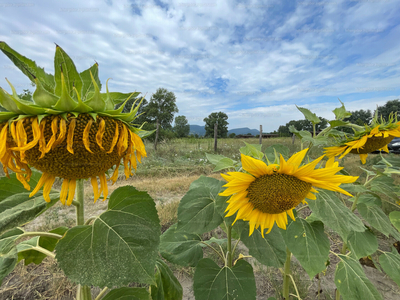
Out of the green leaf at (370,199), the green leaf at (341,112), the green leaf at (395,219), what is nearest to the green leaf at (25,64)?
the green leaf at (341,112)

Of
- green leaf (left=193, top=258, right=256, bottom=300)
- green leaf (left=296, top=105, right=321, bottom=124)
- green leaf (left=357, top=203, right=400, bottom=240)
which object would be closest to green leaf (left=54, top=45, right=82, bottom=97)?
green leaf (left=193, top=258, right=256, bottom=300)

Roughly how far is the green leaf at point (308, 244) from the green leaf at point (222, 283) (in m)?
0.24

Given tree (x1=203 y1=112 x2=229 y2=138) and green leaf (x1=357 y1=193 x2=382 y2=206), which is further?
tree (x1=203 y1=112 x2=229 y2=138)

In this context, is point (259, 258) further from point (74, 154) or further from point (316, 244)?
point (74, 154)

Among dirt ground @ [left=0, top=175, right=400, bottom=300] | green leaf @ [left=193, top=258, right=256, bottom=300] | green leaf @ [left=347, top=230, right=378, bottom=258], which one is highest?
green leaf @ [left=347, top=230, right=378, bottom=258]

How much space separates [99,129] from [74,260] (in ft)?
1.15

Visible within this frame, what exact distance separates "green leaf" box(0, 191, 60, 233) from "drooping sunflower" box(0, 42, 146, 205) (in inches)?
1.9

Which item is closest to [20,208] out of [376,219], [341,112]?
[341,112]

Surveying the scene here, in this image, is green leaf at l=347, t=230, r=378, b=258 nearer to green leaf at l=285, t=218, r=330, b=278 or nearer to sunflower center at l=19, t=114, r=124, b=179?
green leaf at l=285, t=218, r=330, b=278

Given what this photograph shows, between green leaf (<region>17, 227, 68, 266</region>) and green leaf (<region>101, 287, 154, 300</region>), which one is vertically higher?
green leaf (<region>17, 227, 68, 266</region>)

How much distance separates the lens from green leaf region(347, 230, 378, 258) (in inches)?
48.9

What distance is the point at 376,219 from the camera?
133 cm

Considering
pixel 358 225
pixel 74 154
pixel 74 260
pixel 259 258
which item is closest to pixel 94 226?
pixel 74 260

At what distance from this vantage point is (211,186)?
1000 mm
